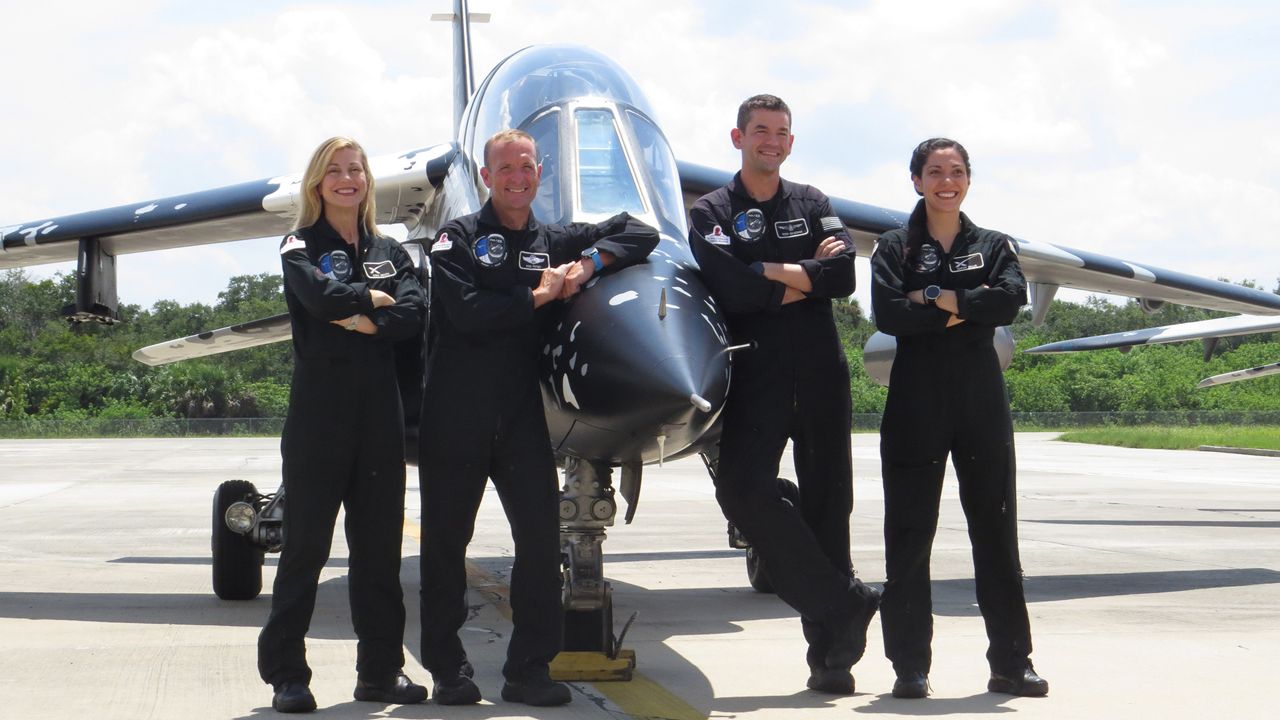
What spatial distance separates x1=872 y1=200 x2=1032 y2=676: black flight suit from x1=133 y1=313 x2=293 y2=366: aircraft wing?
6176mm

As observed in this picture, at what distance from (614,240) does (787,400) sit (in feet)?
3.12

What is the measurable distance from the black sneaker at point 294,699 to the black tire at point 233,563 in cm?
393

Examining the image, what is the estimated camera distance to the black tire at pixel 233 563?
8812 mm

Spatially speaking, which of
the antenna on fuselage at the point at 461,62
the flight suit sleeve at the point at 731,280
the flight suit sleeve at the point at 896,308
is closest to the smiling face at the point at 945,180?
the flight suit sleeve at the point at 896,308

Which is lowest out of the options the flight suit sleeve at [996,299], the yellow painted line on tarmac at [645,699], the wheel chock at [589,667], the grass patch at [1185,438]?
the grass patch at [1185,438]

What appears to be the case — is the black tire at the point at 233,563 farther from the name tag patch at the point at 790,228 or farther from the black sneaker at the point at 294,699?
the name tag patch at the point at 790,228

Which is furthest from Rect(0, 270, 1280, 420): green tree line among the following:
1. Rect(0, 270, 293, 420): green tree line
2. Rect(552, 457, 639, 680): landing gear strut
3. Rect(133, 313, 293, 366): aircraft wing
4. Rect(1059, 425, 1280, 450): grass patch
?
Rect(552, 457, 639, 680): landing gear strut

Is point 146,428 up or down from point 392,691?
down

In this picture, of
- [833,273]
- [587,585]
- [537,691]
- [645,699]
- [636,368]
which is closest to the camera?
[636,368]

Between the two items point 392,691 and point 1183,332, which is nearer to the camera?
point 392,691

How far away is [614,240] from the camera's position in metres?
5.39

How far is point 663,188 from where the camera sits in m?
6.60

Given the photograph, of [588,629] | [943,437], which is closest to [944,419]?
[943,437]

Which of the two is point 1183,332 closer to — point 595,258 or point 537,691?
point 595,258
